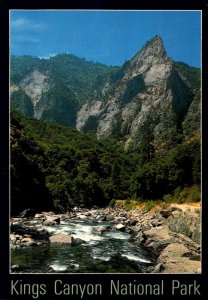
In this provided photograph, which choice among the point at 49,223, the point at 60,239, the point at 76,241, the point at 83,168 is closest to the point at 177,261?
the point at 60,239

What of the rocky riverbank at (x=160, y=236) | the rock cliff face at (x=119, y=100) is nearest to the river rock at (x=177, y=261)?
the rocky riverbank at (x=160, y=236)

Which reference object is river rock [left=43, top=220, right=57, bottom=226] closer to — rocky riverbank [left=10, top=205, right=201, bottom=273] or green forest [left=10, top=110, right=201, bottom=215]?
rocky riverbank [left=10, top=205, right=201, bottom=273]

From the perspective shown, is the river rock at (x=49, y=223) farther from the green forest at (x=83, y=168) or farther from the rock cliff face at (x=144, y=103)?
the rock cliff face at (x=144, y=103)

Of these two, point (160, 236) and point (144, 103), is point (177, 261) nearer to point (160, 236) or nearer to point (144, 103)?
point (160, 236)

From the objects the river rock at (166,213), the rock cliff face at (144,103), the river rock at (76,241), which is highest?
the rock cliff face at (144,103)
